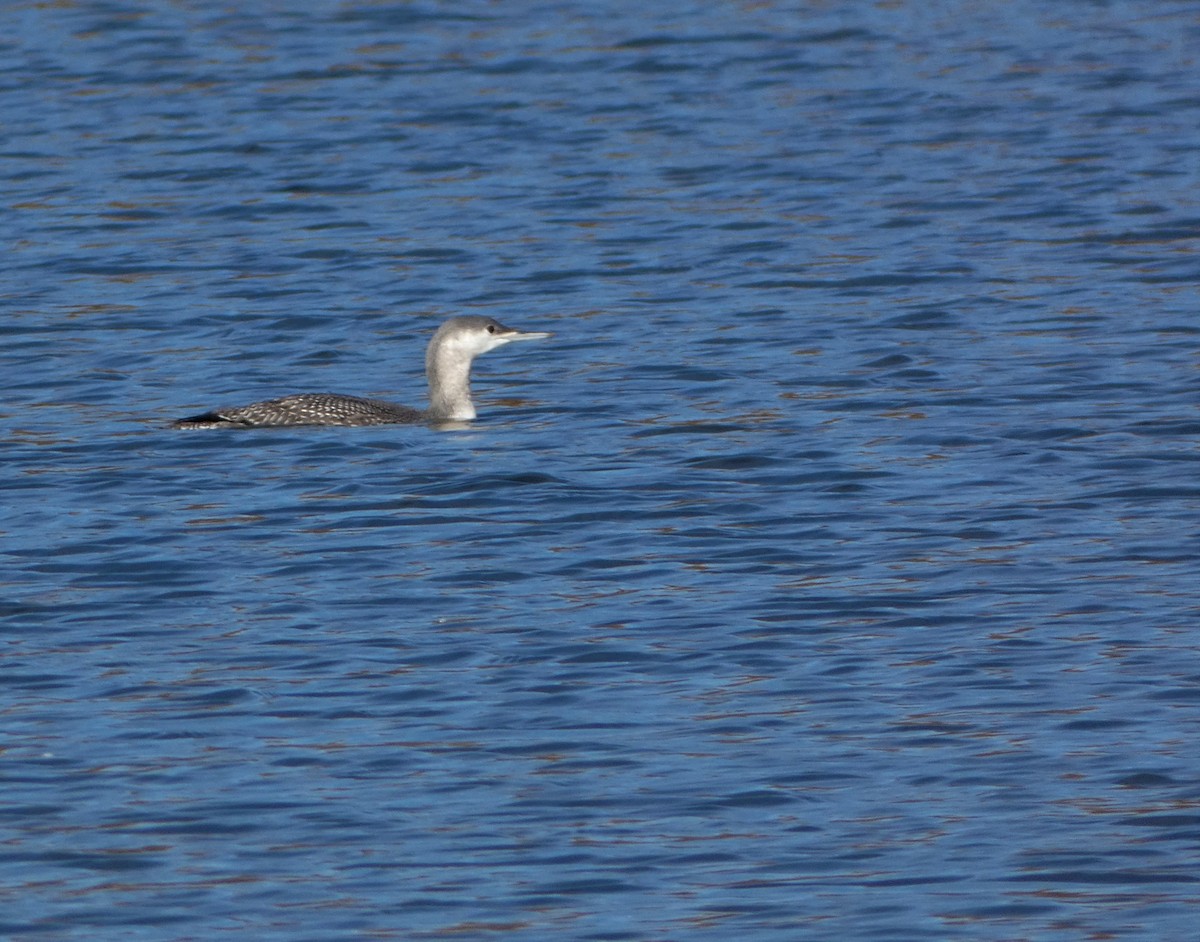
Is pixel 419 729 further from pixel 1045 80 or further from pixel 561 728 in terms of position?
pixel 1045 80

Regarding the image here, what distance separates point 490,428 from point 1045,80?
1013 cm

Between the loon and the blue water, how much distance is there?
0.14 meters

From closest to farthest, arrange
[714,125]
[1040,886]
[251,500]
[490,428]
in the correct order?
1. [1040,886]
2. [251,500]
3. [490,428]
4. [714,125]

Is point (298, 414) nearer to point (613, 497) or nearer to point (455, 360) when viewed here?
point (455, 360)

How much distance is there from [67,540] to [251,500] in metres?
1.09

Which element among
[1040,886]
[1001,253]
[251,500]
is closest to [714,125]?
[1001,253]

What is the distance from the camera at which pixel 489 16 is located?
25438mm

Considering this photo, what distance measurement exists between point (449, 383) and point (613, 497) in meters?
2.30

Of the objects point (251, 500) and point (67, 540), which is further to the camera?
point (251, 500)

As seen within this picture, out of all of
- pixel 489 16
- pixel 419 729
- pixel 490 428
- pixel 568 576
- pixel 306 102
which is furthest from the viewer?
pixel 489 16

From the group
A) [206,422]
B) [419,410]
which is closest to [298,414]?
[206,422]

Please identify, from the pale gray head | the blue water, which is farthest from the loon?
the blue water

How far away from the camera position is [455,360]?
14.0 meters

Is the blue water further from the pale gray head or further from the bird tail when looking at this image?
the pale gray head
